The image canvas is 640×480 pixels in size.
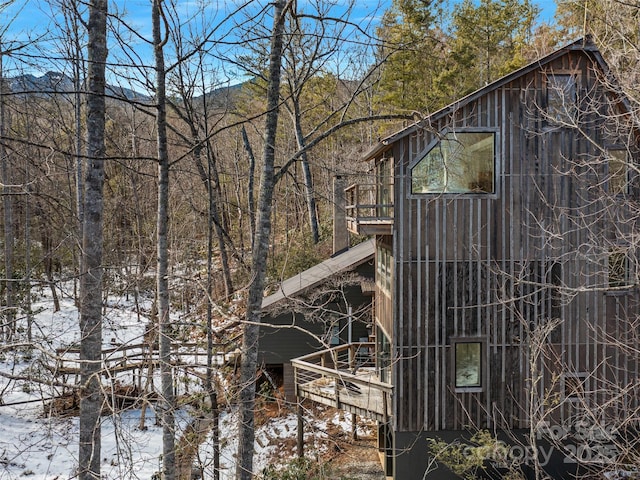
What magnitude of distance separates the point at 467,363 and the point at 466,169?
4006 mm

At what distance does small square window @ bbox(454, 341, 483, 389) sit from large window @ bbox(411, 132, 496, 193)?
3.22 meters

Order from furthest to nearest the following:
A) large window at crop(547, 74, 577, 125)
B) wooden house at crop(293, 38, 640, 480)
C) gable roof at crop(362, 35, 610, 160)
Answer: wooden house at crop(293, 38, 640, 480) → large window at crop(547, 74, 577, 125) → gable roof at crop(362, 35, 610, 160)

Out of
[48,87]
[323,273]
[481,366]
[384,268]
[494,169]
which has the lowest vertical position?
[481,366]

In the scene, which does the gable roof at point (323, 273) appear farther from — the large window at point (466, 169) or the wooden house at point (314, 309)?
the large window at point (466, 169)

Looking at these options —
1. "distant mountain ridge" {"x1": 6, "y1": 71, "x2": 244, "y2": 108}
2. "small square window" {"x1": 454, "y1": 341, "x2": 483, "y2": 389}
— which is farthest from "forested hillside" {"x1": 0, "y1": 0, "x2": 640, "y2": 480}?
"small square window" {"x1": 454, "y1": 341, "x2": 483, "y2": 389}

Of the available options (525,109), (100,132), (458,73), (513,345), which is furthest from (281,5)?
(458,73)

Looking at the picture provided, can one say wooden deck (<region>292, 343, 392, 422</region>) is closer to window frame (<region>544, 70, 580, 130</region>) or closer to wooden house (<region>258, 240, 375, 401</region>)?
wooden house (<region>258, 240, 375, 401</region>)

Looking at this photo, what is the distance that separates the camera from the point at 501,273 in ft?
32.8

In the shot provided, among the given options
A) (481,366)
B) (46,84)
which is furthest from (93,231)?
(481,366)

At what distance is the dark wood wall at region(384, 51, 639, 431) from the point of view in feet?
32.8

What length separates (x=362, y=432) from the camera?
13734 mm

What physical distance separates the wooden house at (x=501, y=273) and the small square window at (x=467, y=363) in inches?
0.8

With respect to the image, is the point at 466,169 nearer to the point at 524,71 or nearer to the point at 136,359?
the point at 524,71

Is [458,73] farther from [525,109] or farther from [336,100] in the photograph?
[525,109]
